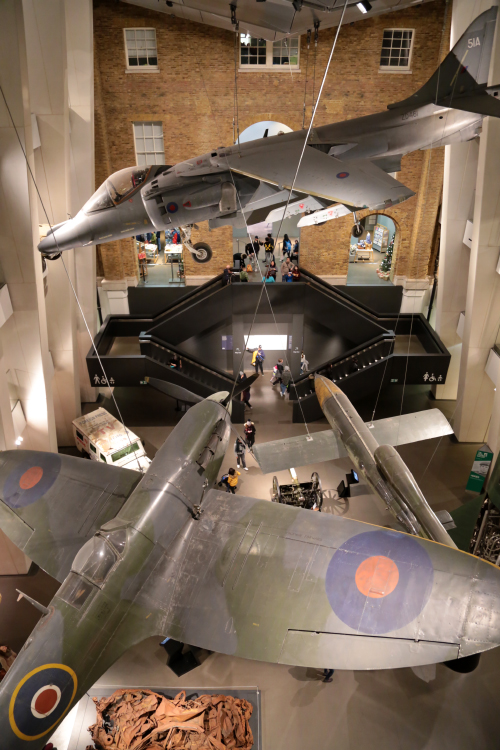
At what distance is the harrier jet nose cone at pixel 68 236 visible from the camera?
9133 millimetres

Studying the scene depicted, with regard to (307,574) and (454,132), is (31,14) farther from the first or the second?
(307,574)

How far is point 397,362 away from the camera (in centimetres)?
1480

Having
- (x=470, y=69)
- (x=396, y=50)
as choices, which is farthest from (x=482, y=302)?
(x=396, y=50)

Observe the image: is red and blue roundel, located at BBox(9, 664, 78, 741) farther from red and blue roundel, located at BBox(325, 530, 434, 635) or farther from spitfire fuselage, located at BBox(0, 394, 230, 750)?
red and blue roundel, located at BBox(325, 530, 434, 635)

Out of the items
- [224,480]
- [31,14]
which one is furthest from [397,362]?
[31,14]

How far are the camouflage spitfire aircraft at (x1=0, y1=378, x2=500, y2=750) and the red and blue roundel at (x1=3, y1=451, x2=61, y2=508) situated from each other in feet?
0.07

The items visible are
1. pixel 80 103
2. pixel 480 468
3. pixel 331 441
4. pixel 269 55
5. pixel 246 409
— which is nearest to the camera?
pixel 331 441

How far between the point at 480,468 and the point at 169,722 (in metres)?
8.33

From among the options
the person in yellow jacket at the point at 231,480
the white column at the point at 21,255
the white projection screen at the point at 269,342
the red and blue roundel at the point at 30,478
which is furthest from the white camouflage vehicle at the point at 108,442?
the white projection screen at the point at 269,342

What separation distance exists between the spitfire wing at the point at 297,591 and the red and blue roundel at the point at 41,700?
3.70 feet

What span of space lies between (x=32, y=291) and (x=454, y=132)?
320 inches

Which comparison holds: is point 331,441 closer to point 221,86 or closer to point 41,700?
point 41,700

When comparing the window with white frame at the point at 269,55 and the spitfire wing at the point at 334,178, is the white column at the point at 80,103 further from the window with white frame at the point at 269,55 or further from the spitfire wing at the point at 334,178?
the spitfire wing at the point at 334,178

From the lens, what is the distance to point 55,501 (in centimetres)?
816
